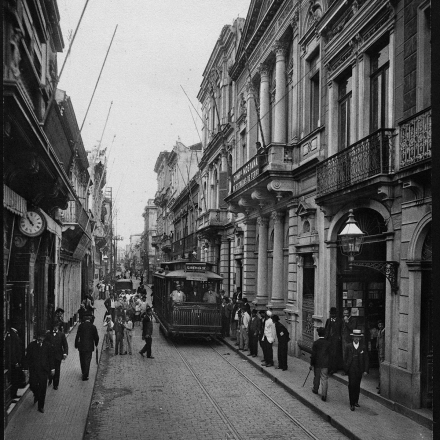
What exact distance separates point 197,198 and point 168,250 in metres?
21.5

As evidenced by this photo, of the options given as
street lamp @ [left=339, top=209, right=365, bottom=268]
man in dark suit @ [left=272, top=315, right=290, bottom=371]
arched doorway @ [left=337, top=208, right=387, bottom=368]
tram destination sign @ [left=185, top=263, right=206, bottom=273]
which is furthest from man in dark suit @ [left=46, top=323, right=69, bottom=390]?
tram destination sign @ [left=185, top=263, right=206, bottom=273]

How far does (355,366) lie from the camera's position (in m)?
11.7

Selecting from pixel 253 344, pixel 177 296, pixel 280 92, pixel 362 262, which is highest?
pixel 280 92

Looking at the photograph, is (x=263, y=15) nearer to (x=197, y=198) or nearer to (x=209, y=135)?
(x=209, y=135)

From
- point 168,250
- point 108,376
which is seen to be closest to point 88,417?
point 108,376

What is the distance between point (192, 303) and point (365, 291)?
8431mm

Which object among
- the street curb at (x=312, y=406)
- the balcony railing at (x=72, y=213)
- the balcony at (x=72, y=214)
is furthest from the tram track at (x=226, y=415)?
the balcony railing at (x=72, y=213)

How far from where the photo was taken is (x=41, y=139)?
9617 millimetres

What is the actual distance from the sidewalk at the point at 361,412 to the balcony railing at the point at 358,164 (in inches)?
199

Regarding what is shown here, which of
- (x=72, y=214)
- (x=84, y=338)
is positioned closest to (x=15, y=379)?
(x=84, y=338)

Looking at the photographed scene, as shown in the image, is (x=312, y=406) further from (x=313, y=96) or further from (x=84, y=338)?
(x=313, y=96)

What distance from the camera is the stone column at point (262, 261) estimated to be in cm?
2388

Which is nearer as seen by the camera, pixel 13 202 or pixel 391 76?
pixel 13 202

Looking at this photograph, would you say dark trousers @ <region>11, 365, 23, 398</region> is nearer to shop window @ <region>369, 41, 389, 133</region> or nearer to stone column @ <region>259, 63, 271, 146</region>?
shop window @ <region>369, 41, 389, 133</region>
